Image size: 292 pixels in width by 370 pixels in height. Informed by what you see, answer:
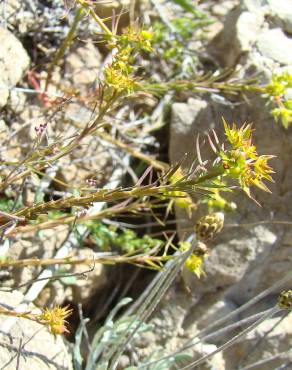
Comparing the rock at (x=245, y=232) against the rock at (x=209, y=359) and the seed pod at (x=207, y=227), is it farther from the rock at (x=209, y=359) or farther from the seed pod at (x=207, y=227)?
the seed pod at (x=207, y=227)

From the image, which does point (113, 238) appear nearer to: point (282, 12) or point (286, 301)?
point (286, 301)

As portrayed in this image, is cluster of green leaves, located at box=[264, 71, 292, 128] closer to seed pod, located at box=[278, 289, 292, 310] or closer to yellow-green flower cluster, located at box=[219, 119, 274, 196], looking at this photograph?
seed pod, located at box=[278, 289, 292, 310]

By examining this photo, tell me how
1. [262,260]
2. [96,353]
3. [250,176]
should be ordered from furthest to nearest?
[262,260] < [96,353] < [250,176]

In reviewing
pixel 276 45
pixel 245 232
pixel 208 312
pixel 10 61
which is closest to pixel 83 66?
pixel 10 61

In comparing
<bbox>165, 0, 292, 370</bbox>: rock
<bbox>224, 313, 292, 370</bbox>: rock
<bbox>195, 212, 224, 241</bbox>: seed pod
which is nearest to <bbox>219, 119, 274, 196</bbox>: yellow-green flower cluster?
<bbox>195, 212, 224, 241</bbox>: seed pod

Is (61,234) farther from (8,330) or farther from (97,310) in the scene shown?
(8,330)

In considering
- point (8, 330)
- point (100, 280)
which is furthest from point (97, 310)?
point (8, 330)
